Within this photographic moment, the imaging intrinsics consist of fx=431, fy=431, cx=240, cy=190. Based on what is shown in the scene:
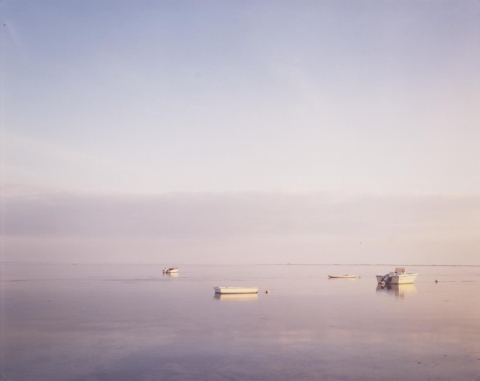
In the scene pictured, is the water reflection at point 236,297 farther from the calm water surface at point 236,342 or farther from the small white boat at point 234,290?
the calm water surface at point 236,342

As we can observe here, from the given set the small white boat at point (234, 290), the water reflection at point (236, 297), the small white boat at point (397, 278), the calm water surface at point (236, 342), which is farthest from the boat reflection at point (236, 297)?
the small white boat at point (397, 278)

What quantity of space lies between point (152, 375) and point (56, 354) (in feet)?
21.2

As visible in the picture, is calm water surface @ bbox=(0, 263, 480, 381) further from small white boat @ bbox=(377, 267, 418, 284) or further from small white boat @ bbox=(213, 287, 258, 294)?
small white boat @ bbox=(377, 267, 418, 284)

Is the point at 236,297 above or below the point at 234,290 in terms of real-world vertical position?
below

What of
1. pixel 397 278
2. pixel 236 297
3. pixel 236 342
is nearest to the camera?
pixel 236 342

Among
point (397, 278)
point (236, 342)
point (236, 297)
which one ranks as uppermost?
point (397, 278)

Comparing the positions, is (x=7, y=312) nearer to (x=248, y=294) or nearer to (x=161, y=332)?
(x=161, y=332)

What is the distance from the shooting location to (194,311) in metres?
36.2

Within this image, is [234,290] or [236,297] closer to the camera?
[236,297]

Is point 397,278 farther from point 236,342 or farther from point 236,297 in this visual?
point 236,342

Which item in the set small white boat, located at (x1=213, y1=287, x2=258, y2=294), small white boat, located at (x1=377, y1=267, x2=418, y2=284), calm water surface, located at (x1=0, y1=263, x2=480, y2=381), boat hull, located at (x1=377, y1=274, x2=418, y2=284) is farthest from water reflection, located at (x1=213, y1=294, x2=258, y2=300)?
boat hull, located at (x1=377, y1=274, x2=418, y2=284)

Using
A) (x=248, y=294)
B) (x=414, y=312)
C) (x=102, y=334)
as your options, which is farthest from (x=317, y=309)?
(x=102, y=334)

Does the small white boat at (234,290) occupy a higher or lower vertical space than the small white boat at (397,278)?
lower

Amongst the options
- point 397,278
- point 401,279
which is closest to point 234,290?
point 397,278
